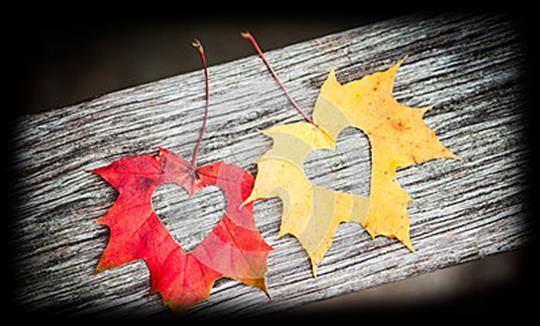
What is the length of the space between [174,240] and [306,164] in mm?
270

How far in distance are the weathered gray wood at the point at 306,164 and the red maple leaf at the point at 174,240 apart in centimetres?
2

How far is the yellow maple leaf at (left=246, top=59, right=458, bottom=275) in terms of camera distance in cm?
97

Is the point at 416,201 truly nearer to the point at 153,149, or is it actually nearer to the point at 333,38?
the point at 333,38

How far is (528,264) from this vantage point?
1.75m

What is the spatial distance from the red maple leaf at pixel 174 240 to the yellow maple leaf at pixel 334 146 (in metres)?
0.05

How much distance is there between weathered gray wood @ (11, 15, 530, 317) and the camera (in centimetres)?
97

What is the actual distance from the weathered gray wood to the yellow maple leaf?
23mm

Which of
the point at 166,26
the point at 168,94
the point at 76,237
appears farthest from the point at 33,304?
the point at 166,26

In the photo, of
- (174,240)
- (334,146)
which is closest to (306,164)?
(334,146)

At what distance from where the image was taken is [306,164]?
1.00 meters

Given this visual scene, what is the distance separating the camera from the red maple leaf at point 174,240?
37.4 inches

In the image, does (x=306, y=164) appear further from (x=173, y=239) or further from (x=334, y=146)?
(x=173, y=239)

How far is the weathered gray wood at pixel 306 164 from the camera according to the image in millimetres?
974

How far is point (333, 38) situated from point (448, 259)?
18.3 inches
